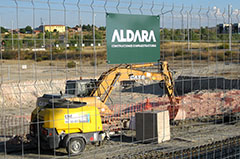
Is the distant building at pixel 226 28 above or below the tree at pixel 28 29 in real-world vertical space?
above

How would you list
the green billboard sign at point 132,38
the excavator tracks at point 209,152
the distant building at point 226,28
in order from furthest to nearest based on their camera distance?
the distant building at point 226,28 → the excavator tracks at point 209,152 → the green billboard sign at point 132,38

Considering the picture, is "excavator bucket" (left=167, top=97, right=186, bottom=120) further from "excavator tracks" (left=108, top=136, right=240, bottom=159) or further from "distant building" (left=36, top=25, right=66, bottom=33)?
"distant building" (left=36, top=25, right=66, bottom=33)

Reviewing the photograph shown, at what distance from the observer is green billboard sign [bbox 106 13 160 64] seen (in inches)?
249

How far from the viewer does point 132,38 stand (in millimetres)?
6547

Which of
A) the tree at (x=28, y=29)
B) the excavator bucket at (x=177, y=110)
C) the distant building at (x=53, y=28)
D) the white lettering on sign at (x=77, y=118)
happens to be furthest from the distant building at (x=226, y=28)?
the tree at (x=28, y=29)

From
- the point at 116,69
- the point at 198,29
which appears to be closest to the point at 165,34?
the point at 198,29

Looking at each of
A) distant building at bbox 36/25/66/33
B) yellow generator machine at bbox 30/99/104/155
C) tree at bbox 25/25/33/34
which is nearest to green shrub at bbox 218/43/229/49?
yellow generator machine at bbox 30/99/104/155

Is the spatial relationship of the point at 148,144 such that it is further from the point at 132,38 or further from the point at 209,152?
the point at 132,38

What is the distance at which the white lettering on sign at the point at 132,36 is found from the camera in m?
6.36

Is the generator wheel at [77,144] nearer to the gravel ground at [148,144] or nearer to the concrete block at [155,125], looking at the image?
the gravel ground at [148,144]

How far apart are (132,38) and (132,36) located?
0.12 ft

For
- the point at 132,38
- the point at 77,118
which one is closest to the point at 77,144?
the point at 77,118

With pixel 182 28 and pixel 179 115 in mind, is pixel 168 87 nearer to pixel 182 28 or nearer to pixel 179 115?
pixel 179 115

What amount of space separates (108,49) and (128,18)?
2.26 ft
